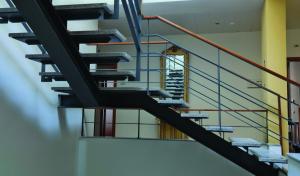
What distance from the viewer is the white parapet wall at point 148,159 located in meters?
4.31

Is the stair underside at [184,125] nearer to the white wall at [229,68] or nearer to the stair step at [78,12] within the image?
the stair step at [78,12]

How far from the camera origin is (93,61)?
9.57 feet

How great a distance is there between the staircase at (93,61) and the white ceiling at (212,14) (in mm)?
2990

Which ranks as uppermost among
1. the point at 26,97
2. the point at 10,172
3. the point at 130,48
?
the point at 130,48

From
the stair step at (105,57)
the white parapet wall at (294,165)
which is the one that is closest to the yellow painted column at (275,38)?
the white parapet wall at (294,165)

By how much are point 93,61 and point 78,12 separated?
58cm

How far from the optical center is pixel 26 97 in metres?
3.44

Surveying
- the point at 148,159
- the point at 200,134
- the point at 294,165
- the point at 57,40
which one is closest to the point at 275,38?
the point at 200,134

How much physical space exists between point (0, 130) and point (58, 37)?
1194 millimetres

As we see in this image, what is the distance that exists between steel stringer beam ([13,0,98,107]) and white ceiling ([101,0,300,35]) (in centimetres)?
340

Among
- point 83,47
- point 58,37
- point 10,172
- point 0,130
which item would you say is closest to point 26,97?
point 0,130

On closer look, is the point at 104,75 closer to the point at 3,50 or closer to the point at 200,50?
the point at 3,50

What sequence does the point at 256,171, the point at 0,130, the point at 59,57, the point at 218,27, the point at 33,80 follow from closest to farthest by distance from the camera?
the point at 59,57, the point at 0,130, the point at 256,171, the point at 33,80, the point at 218,27

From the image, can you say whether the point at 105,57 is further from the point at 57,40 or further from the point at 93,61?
the point at 57,40
